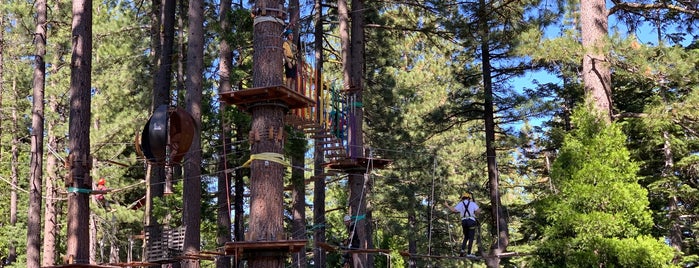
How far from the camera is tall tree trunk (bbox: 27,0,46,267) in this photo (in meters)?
16.7

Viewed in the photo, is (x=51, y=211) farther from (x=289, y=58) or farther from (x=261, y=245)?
(x=261, y=245)

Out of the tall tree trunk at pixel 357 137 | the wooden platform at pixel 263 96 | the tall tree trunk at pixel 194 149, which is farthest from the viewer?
the tall tree trunk at pixel 357 137

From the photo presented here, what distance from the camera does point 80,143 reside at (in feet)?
40.8

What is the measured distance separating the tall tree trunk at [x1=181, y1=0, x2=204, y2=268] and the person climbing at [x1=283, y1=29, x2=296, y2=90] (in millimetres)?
3187

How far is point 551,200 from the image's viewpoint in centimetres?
1294

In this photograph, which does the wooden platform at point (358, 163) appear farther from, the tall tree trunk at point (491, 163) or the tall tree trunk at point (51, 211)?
the tall tree trunk at point (51, 211)

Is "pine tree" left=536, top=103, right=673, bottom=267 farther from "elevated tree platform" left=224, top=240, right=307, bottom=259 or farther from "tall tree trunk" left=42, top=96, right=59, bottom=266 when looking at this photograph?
"tall tree trunk" left=42, top=96, right=59, bottom=266

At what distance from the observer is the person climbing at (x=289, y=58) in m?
11.0

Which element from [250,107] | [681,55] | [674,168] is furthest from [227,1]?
[674,168]

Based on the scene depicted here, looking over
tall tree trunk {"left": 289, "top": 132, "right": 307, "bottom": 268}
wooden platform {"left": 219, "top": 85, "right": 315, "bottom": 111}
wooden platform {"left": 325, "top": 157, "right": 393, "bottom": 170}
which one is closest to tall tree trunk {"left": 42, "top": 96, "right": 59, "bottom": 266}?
tall tree trunk {"left": 289, "top": 132, "right": 307, "bottom": 268}

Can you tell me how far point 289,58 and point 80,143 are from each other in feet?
14.9

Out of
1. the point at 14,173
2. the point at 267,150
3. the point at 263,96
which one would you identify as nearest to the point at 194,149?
the point at 267,150

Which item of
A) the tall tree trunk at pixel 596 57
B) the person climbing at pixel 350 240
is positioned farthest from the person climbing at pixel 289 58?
the tall tree trunk at pixel 596 57

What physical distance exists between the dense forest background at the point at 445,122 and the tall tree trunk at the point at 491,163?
6cm
